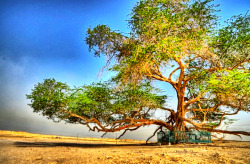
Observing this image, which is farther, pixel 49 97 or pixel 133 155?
pixel 49 97

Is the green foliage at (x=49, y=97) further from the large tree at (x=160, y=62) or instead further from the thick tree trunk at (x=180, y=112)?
the thick tree trunk at (x=180, y=112)

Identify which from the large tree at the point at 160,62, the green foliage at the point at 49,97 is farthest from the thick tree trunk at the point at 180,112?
the green foliage at the point at 49,97

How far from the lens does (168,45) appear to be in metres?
11.2

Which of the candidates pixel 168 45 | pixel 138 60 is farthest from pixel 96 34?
pixel 168 45

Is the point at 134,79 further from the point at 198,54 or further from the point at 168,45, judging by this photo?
the point at 198,54

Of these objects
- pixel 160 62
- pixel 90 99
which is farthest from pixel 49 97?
pixel 160 62

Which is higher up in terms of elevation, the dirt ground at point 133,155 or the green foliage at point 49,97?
the green foliage at point 49,97

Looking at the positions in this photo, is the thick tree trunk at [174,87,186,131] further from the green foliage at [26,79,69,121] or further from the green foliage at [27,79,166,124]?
the green foliage at [26,79,69,121]

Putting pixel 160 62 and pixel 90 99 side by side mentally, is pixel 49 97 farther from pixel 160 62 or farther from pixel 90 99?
pixel 160 62

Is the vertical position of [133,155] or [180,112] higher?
[180,112]

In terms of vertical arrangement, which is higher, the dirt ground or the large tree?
the large tree

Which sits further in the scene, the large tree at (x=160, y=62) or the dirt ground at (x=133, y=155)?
the large tree at (x=160, y=62)

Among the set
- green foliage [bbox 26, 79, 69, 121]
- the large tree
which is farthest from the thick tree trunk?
green foliage [bbox 26, 79, 69, 121]

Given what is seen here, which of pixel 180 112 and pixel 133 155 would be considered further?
pixel 180 112
